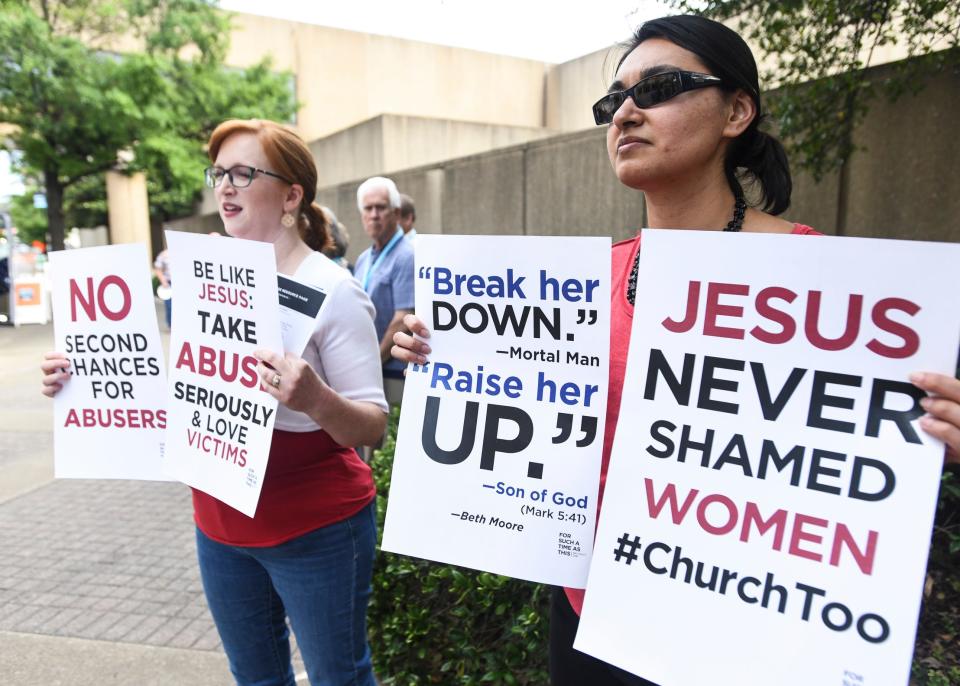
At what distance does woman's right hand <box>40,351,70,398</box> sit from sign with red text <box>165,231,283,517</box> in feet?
1.30

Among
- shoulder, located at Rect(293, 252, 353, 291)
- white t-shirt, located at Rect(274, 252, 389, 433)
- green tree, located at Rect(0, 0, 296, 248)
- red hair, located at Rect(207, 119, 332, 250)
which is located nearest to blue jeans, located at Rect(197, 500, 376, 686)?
white t-shirt, located at Rect(274, 252, 389, 433)

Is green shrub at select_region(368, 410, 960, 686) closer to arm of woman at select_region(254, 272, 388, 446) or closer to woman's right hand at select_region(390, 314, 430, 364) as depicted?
arm of woman at select_region(254, 272, 388, 446)

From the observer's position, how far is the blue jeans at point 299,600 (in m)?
1.83

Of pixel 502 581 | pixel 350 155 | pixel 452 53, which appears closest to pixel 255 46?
pixel 452 53

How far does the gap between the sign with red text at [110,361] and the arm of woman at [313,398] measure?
59 cm

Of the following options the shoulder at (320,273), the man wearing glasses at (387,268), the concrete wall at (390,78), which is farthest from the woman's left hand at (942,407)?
the concrete wall at (390,78)

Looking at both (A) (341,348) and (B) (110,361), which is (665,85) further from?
(B) (110,361)

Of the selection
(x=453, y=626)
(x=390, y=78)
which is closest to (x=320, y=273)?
(x=453, y=626)

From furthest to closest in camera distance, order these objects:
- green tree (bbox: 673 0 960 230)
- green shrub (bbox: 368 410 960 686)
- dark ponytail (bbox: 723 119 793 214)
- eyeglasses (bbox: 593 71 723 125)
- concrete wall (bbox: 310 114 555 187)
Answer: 1. concrete wall (bbox: 310 114 555 187)
2. green tree (bbox: 673 0 960 230)
3. green shrub (bbox: 368 410 960 686)
4. dark ponytail (bbox: 723 119 793 214)
5. eyeglasses (bbox: 593 71 723 125)

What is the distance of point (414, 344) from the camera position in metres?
1.56

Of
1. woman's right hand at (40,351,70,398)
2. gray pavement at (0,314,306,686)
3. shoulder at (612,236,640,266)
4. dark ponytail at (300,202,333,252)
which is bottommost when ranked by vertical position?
gray pavement at (0,314,306,686)

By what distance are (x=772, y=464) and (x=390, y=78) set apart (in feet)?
93.2

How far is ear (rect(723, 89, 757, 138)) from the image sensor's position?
139 centimetres

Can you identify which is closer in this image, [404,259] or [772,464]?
[772,464]
